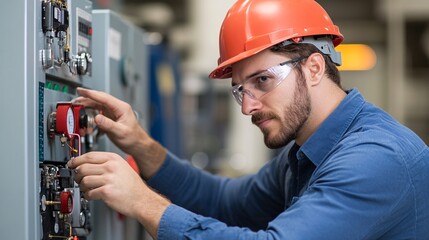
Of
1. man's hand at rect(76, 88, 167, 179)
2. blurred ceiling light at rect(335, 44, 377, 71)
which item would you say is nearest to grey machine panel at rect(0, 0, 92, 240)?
man's hand at rect(76, 88, 167, 179)

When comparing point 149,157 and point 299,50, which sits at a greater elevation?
point 299,50

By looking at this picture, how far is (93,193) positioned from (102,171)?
0.05 metres

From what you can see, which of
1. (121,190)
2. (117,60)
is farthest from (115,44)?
(121,190)

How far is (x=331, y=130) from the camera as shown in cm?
168

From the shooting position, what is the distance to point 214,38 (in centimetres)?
617

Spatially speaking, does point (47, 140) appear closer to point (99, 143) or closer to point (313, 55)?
point (99, 143)

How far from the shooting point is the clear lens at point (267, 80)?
1.66 m

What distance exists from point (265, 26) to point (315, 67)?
0.57 ft

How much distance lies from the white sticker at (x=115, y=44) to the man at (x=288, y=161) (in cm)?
23

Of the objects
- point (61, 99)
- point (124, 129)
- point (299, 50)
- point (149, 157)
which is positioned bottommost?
point (149, 157)

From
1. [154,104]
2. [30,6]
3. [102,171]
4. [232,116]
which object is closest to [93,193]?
[102,171]

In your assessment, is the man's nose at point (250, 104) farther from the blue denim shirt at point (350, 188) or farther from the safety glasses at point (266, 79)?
the blue denim shirt at point (350, 188)

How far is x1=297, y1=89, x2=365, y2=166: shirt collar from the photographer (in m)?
1.67

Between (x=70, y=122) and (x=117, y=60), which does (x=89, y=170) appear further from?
(x=117, y=60)
